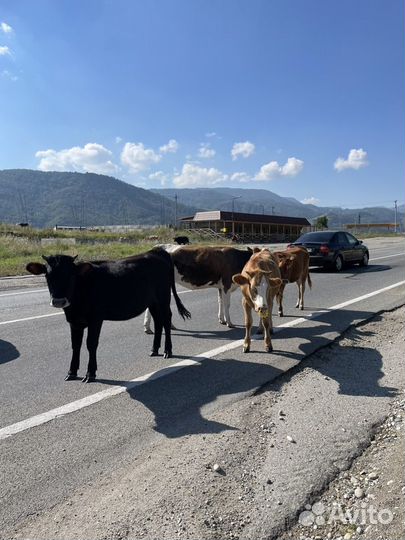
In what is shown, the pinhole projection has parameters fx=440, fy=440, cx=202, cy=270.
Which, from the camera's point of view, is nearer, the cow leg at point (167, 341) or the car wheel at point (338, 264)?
the cow leg at point (167, 341)

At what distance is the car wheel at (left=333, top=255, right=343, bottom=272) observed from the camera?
1723 centimetres

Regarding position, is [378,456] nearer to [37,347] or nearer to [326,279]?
[37,347]

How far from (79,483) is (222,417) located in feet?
4.78

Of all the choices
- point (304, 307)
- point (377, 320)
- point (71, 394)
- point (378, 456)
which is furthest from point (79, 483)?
point (304, 307)

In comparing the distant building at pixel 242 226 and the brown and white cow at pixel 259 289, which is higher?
the distant building at pixel 242 226

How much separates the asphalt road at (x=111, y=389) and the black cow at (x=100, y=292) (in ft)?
1.64

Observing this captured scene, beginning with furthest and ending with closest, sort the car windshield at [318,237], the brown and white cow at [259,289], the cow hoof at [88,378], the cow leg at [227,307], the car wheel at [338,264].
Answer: the car windshield at [318,237]
the car wheel at [338,264]
the cow leg at [227,307]
the brown and white cow at [259,289]
the cow hoof at [88,378]

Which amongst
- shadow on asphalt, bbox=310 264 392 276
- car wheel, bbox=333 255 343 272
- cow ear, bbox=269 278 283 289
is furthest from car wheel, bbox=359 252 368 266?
cow ear, bbox=269 278 283 289

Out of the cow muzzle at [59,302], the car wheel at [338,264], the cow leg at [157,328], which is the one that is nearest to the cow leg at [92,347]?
the cow muzzle at [59,302]

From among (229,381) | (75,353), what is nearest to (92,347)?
(75,353)

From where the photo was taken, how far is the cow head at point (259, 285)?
5816mm

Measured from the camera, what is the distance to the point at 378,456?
338cm

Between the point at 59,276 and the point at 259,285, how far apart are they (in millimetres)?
2598

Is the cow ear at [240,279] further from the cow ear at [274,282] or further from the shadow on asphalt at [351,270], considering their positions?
the shadow on asphalt at [351,270]
